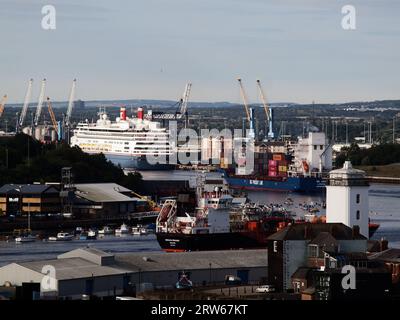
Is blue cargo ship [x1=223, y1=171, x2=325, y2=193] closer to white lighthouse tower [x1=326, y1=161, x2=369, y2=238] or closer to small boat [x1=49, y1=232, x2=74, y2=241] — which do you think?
small boat [x1=49, y1=232, x2=74, y2=241]

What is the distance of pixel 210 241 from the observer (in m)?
30.2

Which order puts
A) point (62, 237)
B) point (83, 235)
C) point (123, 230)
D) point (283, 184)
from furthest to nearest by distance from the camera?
point (283, 184) < point (123, 230) < point (83, 235) < point (62, 237)

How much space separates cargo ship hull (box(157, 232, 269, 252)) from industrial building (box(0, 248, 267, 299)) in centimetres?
566

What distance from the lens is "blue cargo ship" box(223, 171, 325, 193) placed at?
189ft

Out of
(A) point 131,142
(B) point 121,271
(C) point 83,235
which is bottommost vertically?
(C) point 83,235

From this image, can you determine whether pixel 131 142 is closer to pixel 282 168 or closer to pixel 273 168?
pixel 273 168

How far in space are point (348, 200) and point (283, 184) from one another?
34.8 metres

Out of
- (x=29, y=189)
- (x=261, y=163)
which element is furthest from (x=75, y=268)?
(x=261, y=163)

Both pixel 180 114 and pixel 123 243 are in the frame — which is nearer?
pixel 123 243

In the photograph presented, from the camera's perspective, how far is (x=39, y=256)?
89.0ft

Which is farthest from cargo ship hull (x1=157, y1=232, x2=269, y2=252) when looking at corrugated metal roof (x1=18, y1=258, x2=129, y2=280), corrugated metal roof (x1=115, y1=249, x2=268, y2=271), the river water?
corrugated metal roof (x1=18, y1=258, x2=129, y2=280)

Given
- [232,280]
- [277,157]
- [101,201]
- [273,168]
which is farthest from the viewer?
[277,157]

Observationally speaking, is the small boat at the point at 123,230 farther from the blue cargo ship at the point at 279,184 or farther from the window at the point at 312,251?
the blue cargo ship at the point at 279,184
